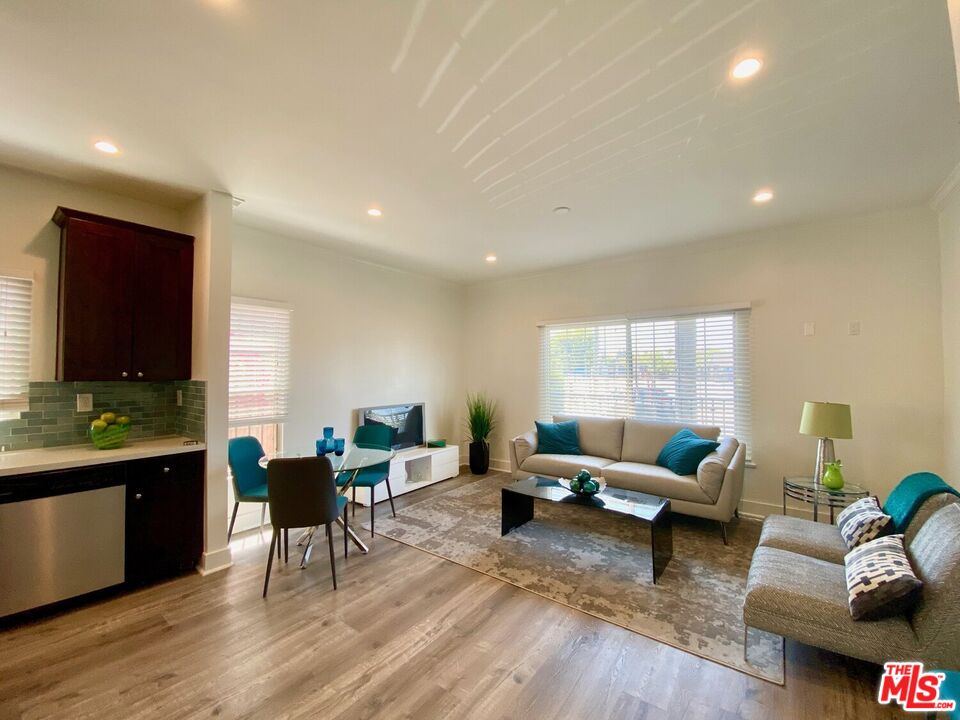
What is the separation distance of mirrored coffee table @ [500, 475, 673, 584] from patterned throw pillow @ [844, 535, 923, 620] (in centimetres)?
107

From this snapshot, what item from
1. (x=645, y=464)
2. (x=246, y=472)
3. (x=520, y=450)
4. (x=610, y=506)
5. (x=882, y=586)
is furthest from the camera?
(x=520, y=450)

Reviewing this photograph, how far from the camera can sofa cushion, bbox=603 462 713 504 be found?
11.1ft

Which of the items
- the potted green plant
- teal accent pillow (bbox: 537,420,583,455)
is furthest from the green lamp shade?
the potted green plant

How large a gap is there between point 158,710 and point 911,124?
187 inches

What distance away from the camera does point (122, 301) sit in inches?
108

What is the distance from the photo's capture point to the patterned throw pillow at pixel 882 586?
162 centimetres

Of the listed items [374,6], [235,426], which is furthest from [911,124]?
[235,426]

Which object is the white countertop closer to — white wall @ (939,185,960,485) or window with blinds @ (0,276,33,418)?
window with blinds @ (0,276,33,418)

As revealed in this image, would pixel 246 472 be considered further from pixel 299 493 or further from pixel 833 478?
pixel 833 478

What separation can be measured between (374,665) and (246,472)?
2.00m

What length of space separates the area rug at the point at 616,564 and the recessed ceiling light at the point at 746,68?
2.84m

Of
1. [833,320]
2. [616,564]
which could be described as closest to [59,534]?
[616,564]

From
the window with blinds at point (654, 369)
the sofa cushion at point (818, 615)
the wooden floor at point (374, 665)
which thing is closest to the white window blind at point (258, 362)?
the wooden floor at point (374, 665)

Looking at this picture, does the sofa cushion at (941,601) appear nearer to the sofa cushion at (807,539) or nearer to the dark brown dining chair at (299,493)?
the sofa cushion at (807,539)
